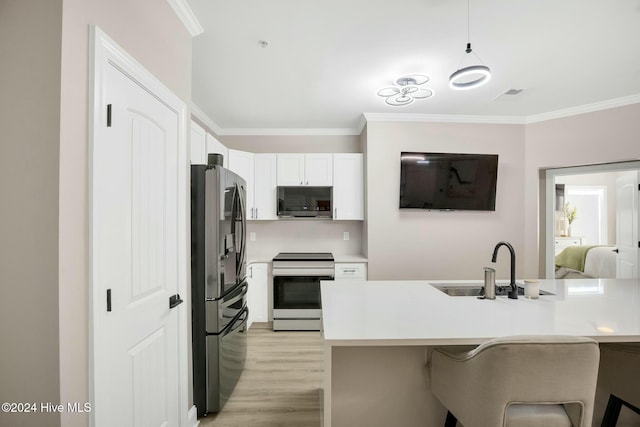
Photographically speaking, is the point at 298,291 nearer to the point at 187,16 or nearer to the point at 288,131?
the point at 288,131

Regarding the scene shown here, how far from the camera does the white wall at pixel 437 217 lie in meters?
3.67

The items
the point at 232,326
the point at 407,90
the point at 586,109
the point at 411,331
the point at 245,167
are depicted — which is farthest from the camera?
the point at 245,167

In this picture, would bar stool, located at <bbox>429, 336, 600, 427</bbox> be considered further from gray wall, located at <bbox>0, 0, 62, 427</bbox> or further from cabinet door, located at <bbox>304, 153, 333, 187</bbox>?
cabinet door, located at <bbox>304, 153, 333, 187</bbox>

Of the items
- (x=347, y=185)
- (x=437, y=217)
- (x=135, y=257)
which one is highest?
(x=347, y=185)

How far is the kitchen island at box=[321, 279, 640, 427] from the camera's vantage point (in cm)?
122

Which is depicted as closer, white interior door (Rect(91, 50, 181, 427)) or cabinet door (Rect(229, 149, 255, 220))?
white interior door (Rect(91, 50, 181, 427))

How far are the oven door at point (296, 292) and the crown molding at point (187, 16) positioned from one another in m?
2.64

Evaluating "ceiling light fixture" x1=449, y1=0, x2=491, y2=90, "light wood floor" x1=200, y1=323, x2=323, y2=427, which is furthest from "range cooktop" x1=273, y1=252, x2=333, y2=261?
"ceiling light fixture" x1=449, y1=0, x2=491, y2=90

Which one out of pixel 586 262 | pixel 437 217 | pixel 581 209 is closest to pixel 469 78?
pixel 437 217

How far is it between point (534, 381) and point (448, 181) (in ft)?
9.62

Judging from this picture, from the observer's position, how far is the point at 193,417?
191cm

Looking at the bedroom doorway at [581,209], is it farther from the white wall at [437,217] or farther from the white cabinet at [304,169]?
the white cabinet at [304,169]

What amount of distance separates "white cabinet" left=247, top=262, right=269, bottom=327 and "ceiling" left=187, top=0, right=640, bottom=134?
6.53ft

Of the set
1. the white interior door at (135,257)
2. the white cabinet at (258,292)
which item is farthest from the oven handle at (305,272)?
the white interior door at (135,257)
